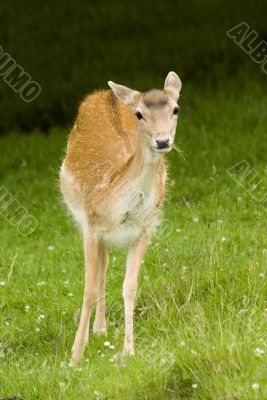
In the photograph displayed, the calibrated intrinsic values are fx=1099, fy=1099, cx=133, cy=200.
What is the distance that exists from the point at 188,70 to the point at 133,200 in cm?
866

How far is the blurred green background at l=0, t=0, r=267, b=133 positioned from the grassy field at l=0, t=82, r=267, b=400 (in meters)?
1.75

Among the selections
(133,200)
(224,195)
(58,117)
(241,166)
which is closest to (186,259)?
(133,200)

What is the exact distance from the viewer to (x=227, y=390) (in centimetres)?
594

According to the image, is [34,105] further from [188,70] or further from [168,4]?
[168,4]

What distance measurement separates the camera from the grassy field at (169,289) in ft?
20.7

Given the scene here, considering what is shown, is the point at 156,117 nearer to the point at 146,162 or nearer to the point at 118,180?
the point at 146,162

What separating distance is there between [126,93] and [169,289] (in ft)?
4.58

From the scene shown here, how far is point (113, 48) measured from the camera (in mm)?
17188

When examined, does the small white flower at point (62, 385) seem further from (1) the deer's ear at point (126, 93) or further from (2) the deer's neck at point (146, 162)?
(1) the deer's ear at point (126, 93)

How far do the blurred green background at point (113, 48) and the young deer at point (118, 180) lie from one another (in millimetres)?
6708

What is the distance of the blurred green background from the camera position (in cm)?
1571

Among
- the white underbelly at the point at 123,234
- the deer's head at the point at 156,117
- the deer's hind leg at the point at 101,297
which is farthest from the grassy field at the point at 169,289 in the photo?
the deer's head at the point at 156,117

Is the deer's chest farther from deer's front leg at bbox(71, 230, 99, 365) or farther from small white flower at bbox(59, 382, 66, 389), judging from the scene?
small white flower at bbox(59, 382, 66, 389)

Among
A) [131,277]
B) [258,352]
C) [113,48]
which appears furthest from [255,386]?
[113,48]
